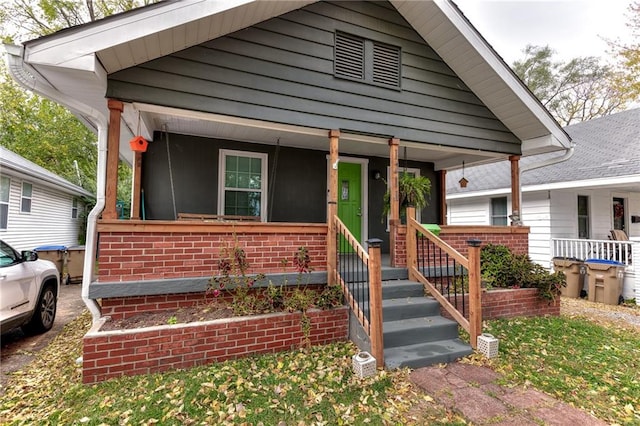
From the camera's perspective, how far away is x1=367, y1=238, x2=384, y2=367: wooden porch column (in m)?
3.17

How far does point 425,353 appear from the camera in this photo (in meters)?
3.41

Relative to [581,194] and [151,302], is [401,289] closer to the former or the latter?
[151,302]

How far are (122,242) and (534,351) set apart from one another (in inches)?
202

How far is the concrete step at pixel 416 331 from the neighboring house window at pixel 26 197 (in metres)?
11.0

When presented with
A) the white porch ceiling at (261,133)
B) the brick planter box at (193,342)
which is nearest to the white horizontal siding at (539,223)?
the white porch ceiling at (261,133)

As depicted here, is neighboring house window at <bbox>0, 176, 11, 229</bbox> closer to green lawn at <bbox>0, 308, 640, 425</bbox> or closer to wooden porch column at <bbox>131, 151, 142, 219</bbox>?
wooden porch column at <bbox>131, 151, 142, 219</bbox>

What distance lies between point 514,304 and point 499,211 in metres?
5.69

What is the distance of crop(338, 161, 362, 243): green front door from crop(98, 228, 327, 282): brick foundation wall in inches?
103

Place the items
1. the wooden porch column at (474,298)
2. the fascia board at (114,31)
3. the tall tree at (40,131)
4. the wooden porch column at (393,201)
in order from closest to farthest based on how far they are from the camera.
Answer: the fascia board at (114,31) → the wooden porch column at (474,298) → the wooden porch column at (393,201) → the tall tree at (40,131)

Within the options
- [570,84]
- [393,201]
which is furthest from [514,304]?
[570,84]

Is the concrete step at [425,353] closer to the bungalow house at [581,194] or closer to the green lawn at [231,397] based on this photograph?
the green lawn at [231,397]

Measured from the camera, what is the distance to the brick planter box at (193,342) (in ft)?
9.62

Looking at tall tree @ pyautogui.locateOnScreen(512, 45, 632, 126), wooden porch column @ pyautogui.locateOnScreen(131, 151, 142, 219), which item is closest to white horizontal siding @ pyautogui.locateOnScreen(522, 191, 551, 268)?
wooden porch column @ pyautogui.locateOnScreen(131, 151, 142, 219)

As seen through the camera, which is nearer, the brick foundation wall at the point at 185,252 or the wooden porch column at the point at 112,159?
the brick foundation wall at the point at 185,252
